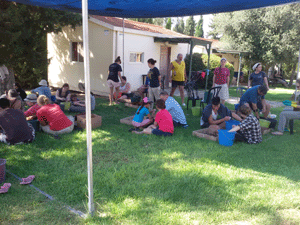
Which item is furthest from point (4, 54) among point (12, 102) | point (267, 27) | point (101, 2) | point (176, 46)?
point (267, 27)

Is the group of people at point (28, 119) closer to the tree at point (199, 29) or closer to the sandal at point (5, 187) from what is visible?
the sandal at point (5, 187)

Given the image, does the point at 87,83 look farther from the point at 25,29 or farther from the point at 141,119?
the point at 25,29

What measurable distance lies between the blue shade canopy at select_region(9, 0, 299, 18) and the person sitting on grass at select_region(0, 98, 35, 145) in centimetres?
261

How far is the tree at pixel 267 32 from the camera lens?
19359mm

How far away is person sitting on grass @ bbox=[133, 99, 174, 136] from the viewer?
19.5ft

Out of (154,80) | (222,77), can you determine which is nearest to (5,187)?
(154,80)

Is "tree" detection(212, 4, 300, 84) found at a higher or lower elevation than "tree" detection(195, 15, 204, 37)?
lower

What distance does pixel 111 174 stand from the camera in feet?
13.2

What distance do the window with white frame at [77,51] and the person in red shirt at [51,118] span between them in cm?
755

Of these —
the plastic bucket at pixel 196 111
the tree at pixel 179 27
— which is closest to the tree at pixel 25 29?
the plastic bucket at pixel 196 111

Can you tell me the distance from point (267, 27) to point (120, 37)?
1364 centimetres

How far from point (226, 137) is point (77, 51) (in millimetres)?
9798

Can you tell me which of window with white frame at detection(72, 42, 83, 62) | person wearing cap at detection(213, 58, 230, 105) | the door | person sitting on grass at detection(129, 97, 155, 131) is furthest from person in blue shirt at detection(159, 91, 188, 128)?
the door

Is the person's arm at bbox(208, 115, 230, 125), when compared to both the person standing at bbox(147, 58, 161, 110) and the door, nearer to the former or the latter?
the person standing at bbox(147, 58, 161, 110)
